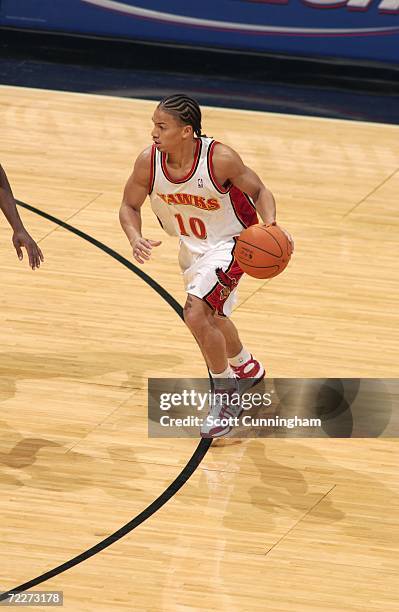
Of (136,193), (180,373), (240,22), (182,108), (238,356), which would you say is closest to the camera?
(182,108)

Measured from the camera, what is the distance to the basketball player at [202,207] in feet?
28.9

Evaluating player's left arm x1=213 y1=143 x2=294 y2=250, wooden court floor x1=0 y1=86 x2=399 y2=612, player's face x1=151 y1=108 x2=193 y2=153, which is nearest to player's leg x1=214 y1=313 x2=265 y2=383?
wooden court floor x1=0 y1=86 x2=399 y2=612

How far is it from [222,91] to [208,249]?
6953 mm

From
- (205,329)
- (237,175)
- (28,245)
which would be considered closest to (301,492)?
(205,329)

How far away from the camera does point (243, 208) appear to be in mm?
9141

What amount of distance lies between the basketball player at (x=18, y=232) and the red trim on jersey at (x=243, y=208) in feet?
4.32

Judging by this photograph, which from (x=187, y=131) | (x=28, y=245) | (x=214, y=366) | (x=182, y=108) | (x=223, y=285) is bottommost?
(x=214, y=366)

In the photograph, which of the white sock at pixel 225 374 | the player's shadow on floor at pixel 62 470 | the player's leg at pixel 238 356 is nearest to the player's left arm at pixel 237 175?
the player's leg at pixel 238 356

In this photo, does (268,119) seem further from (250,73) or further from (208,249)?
(208,249)

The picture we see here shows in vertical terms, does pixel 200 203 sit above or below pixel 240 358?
above

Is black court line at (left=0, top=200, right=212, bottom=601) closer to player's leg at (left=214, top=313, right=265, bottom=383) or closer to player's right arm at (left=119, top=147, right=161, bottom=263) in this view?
player's leg at (left=214, top=313, right=265, bottom=383)

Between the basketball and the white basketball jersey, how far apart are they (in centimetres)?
46

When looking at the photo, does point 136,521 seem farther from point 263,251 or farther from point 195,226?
point 195,226

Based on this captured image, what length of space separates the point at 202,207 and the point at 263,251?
0.70m
